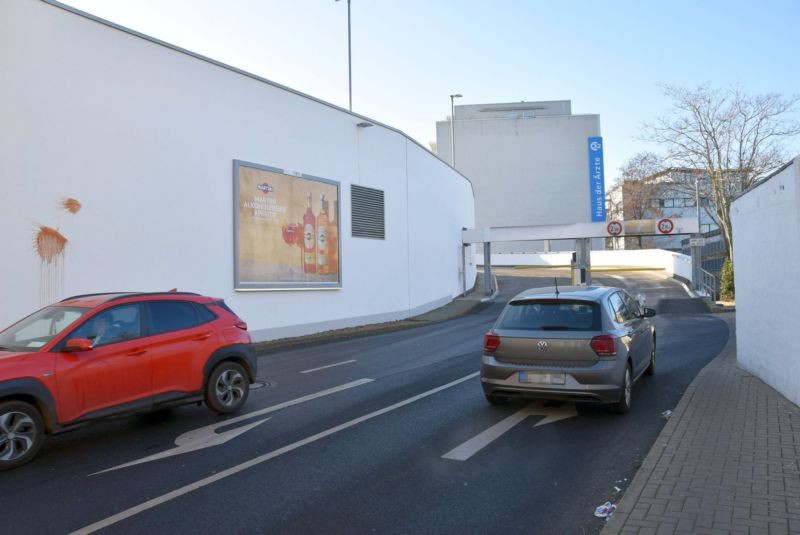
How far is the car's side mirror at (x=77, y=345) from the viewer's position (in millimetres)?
6008

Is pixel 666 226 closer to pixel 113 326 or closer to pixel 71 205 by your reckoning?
pixel 71 205

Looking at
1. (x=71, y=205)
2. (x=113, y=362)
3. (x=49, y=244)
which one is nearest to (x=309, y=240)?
(x=71, y=205)

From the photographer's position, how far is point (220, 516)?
14.6ft

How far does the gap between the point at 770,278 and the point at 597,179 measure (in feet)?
173

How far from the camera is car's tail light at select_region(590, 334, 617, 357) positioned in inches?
276

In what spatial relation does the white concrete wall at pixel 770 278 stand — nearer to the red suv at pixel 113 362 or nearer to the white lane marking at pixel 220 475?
the white lane marking at pixel 220 475

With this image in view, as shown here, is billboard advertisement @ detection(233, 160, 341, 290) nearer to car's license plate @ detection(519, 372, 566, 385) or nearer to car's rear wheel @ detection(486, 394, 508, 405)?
car's rear wheel @ detection(486, 394, 508, 405)

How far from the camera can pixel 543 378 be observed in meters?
7.13

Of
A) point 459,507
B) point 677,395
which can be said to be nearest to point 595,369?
point 677,395

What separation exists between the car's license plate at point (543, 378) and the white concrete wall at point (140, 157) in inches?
394

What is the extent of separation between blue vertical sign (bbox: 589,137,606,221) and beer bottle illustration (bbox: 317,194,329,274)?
1732 inches

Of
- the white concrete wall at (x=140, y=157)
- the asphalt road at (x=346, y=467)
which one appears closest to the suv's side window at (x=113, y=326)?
the asphalt road at (x=346, y=467)

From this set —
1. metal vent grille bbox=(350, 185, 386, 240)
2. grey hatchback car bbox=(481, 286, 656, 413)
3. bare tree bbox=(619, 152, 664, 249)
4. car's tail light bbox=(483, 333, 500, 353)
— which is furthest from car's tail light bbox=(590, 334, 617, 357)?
bare tree bbox=(619, 152, 664, 249)

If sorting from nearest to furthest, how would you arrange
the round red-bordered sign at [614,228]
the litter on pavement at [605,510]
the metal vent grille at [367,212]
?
the litter on pavement at [605,510]
the metal vent grille at [367,212]
the round red-bordered sign at [614,228]
